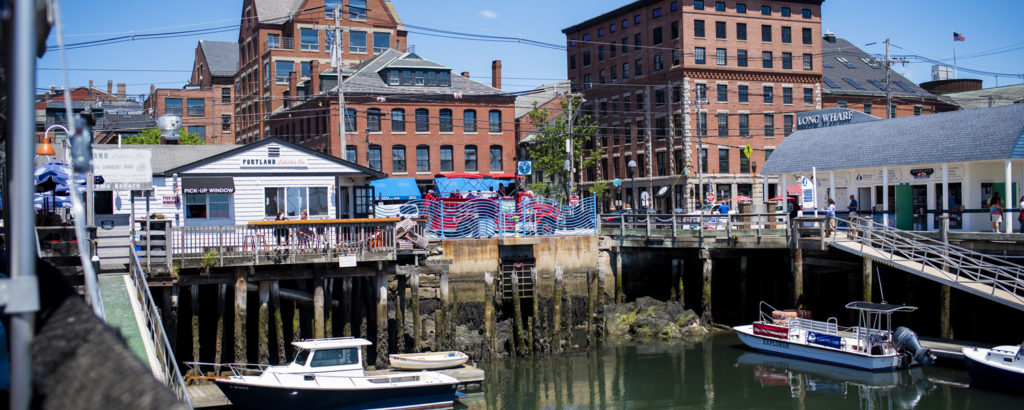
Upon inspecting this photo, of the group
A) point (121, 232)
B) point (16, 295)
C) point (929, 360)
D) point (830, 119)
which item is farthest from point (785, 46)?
point (16, 295)

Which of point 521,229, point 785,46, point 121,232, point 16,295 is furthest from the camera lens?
point 785,46

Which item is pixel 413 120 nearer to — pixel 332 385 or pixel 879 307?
pixel 879 307

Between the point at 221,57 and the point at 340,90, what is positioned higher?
the point at 221,57

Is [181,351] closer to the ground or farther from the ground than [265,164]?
closer to the ground

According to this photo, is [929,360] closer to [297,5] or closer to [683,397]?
[683,397]

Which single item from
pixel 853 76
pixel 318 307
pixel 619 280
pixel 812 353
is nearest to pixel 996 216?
pixel 812 353

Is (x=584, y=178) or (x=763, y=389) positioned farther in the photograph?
(x=584, y=178)

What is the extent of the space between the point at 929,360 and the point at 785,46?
50.9 metres

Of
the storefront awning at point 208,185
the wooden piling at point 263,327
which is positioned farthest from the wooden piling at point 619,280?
the wooden piling at point 263,327

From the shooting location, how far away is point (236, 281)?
23969 mm

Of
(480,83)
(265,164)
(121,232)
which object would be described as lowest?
(121,232)

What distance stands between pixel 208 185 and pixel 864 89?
63.8 m

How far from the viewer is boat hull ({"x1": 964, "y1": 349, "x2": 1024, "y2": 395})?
875 inches

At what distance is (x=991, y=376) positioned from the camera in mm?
22672
